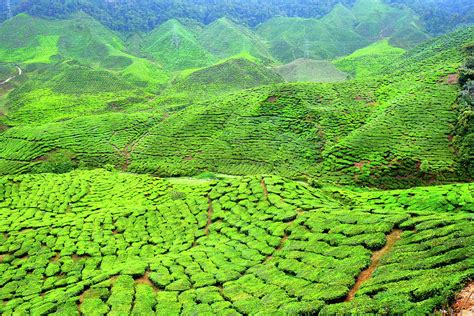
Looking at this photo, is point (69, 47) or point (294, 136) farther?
point (69, 47)

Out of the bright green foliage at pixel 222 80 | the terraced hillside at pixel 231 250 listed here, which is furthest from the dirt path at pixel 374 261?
the bright green foliage at pixel 222 80

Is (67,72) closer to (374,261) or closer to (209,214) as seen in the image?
(209,214)

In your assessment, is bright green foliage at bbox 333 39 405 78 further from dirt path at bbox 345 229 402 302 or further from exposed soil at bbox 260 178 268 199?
dirt path at bbox 345 229 402 302

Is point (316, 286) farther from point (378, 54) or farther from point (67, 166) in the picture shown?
point (378, 54)

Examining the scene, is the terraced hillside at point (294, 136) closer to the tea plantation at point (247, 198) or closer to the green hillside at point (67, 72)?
the tea plantation at point (247, 198)

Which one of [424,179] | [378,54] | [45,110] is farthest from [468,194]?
[378,54]

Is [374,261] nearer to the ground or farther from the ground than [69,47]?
farther from the ground

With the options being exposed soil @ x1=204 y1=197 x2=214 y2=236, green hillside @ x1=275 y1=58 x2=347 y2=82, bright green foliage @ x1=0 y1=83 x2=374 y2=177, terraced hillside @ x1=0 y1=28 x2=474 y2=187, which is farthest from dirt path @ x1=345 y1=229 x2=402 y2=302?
green hillside @ x1=275 y1=58 x2=347 y2=82

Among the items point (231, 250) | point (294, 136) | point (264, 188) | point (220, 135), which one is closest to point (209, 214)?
point (264, 188)
